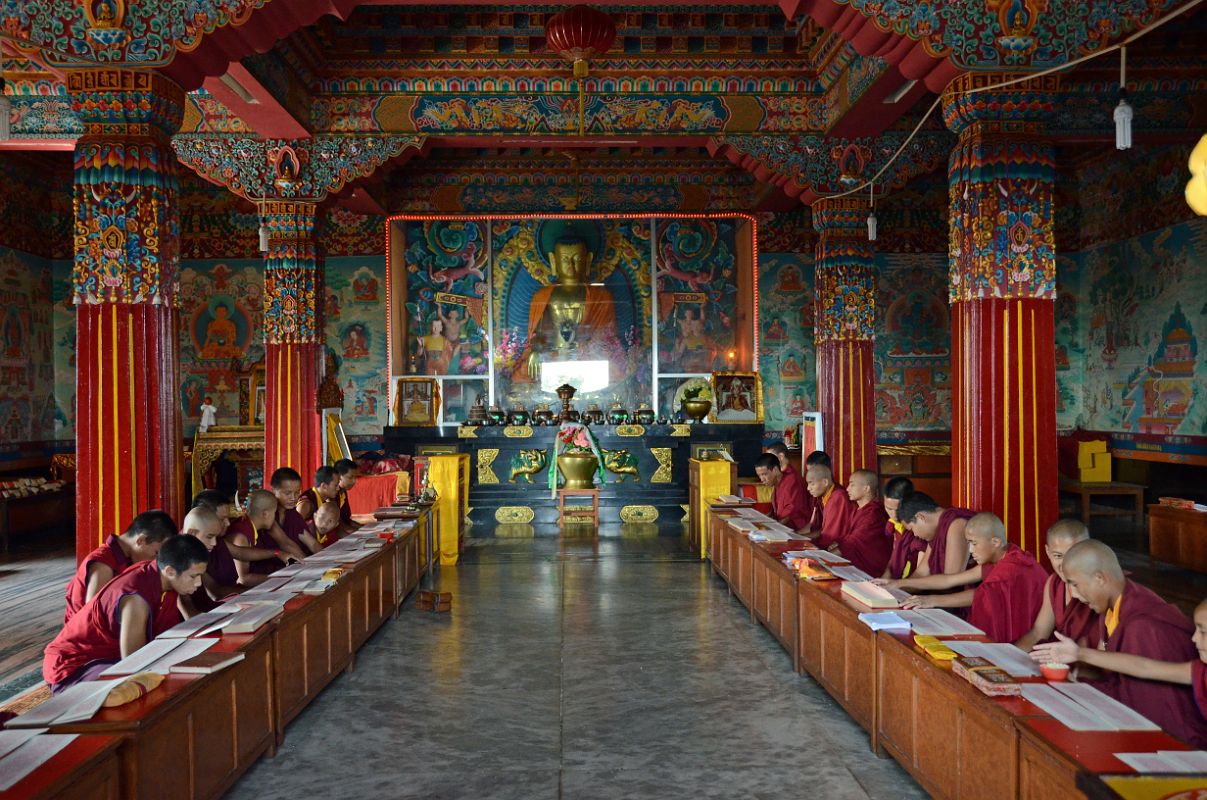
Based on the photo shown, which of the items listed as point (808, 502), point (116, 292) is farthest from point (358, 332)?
point (116, 292)

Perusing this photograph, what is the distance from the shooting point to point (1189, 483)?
1192 centimetres

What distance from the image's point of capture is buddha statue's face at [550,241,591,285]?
15.8 meters

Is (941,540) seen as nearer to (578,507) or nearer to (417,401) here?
(578,507)

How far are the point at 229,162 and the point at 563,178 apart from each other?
6091mm

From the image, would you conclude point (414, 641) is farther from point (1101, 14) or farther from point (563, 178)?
point (563, 178)

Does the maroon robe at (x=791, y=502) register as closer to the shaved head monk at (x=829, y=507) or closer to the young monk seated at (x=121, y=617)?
the shaved head monk at (x=829, y=507)

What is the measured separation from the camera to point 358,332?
15273 millimetres

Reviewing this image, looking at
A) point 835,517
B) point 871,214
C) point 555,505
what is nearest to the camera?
point 835,517

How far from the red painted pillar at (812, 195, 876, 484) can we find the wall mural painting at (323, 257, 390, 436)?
739 centimetres

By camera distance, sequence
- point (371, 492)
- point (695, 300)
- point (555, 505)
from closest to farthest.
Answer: point (371, 492), point (555, 505), point (695, 300)

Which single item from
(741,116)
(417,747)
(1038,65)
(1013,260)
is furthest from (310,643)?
(741,116)

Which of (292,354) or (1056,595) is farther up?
(292,354)

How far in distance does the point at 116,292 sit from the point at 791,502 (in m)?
5.73

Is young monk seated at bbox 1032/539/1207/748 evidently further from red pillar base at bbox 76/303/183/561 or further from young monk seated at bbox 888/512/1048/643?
red pillar base at bbox 76/303/183/561
